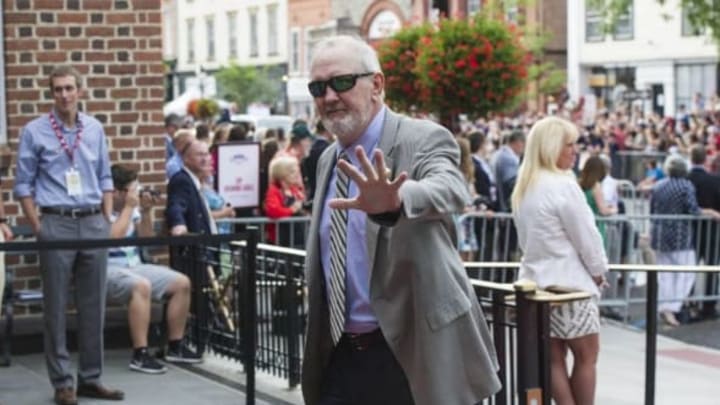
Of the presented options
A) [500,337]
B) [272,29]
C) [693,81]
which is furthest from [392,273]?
[272,29]

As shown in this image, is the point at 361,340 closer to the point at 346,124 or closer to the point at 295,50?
the point at 346,124

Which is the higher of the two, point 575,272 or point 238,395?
point 575,272

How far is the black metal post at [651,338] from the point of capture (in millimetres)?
8594

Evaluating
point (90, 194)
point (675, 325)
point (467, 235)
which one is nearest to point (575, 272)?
point (90, 194)

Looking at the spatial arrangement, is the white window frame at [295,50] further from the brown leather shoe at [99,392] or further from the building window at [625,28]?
the brown leather shoe at [99,392]

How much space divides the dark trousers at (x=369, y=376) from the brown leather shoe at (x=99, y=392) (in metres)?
3.99

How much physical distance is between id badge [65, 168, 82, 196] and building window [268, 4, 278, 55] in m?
60.0

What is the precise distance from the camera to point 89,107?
11.4 meters

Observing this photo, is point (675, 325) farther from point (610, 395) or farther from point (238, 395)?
point (238, 395)

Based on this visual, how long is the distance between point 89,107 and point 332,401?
6313 millimetres

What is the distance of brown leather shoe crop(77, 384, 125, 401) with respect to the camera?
9.22m

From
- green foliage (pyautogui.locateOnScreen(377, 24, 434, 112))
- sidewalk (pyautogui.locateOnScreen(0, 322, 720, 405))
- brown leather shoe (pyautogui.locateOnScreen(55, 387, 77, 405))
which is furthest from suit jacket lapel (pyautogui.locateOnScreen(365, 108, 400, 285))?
green foliage (pyautogui.locateOnScreen(377, 24, 434, 112))

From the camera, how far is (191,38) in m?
A: 74.6

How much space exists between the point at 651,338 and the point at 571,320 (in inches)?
31.0
